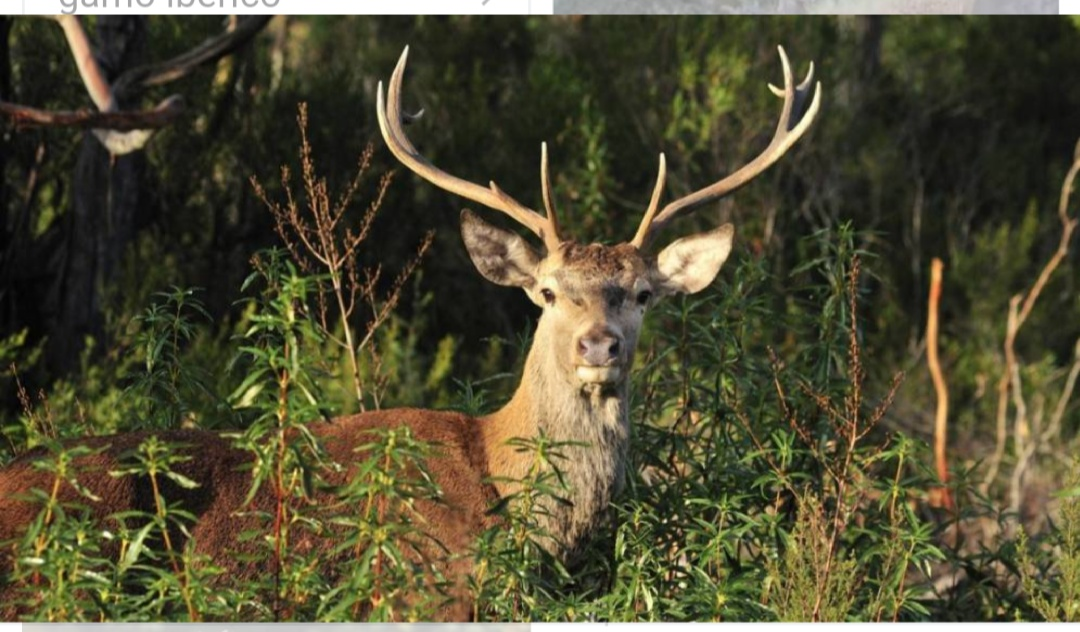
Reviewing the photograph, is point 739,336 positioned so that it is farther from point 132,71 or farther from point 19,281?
point 19,281

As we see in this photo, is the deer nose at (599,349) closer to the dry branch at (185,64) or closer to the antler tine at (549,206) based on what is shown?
the antler tine at (549,206)

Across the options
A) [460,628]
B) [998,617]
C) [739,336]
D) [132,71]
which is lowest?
[998,617]

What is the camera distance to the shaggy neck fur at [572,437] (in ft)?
21.1

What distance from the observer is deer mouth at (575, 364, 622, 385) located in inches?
249

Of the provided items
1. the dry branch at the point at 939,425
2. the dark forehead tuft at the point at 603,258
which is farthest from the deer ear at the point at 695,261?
the dry branch at the point at 939,425

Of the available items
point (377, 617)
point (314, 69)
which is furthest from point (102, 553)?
point (314, 69)

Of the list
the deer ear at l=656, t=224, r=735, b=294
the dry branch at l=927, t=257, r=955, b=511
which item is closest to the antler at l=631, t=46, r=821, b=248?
the deer ear at l=656, t=224, r=735, b=294

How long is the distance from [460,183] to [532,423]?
983 mm

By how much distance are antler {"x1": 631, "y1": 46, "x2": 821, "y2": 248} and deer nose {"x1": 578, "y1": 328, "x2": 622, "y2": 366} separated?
1.84 ft

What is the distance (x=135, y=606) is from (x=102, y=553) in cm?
72

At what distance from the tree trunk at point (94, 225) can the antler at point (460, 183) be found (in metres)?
3.89

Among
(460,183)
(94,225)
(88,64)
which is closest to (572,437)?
(460,183)

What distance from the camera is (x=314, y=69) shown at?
15891 mm

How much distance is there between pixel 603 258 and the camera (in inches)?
262
